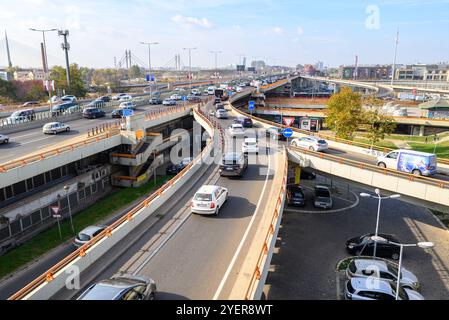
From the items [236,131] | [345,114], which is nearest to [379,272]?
[236,131]

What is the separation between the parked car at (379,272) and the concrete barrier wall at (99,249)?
11.8 meters

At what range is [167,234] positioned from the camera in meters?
16.0

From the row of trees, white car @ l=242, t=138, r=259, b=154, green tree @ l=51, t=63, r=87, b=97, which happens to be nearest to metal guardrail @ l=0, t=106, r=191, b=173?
white car @ l=242, t=138, r=259, b=154

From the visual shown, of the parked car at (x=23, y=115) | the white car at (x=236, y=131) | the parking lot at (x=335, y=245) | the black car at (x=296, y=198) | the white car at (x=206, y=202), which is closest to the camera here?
the white car at (x=206, y=202)

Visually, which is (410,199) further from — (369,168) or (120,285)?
(120,285)

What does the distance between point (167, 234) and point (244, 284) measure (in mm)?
5506

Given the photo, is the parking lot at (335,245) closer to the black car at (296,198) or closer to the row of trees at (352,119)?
the black car at (296,198)

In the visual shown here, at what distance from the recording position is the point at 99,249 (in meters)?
13.8

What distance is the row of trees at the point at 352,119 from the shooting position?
43.8m

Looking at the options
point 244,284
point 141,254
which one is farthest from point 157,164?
point 244,284

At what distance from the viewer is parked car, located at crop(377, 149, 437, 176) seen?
2380cm

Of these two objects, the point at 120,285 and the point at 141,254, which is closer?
the point at 120,285

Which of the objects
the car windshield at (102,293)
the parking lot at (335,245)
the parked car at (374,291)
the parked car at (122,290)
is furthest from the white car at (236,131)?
the car windshield at (102,293)

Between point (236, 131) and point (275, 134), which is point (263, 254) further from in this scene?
point (275, 134)
